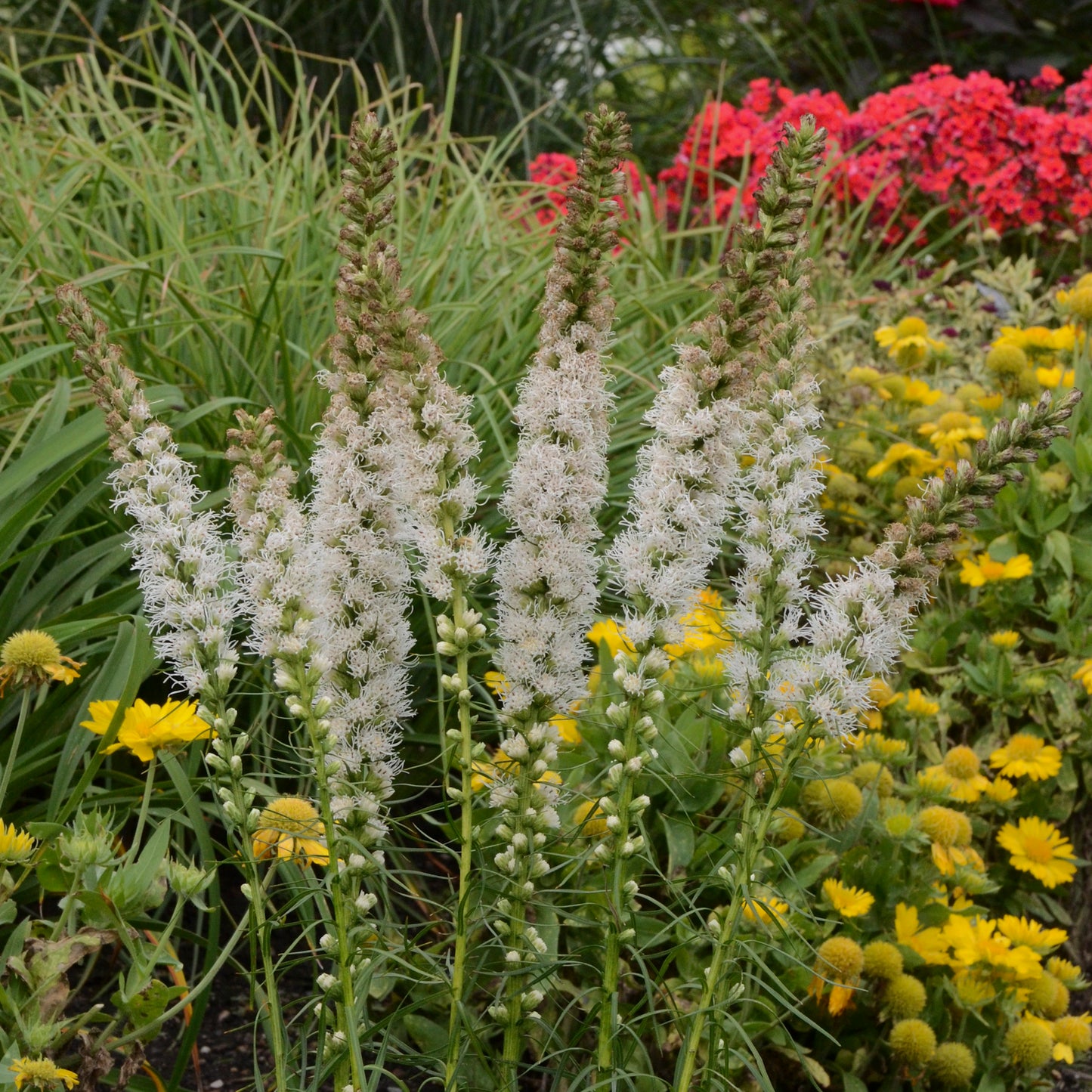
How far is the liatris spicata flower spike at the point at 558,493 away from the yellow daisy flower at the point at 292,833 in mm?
298

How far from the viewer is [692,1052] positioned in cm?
169

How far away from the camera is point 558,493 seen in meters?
1.61

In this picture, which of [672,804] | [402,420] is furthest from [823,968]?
[402,420]

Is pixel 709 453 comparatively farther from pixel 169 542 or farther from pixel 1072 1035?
pixel 1072 1035

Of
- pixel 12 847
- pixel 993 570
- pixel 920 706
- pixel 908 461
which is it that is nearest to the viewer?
pixel 12 847

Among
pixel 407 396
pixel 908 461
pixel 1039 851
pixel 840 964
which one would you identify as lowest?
pixel 1039 851

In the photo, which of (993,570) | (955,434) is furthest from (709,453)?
(955,434)

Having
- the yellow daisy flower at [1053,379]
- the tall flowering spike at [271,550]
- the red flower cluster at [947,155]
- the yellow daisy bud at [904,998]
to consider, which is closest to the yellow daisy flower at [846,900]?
the yellow daisy bud at [904,998]

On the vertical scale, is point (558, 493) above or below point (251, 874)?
above

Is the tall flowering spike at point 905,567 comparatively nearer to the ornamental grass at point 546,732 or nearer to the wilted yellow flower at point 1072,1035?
the ornamental grass at point 546,732

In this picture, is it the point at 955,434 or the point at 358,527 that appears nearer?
the point at 358,527

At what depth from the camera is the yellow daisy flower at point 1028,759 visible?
9.50ft

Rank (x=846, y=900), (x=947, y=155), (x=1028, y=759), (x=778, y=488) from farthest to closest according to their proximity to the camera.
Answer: (x=947, y=155), (x=1028, y=759), (x=846, y=900), (x=778, y=488)

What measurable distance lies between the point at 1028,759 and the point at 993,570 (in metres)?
0.53
